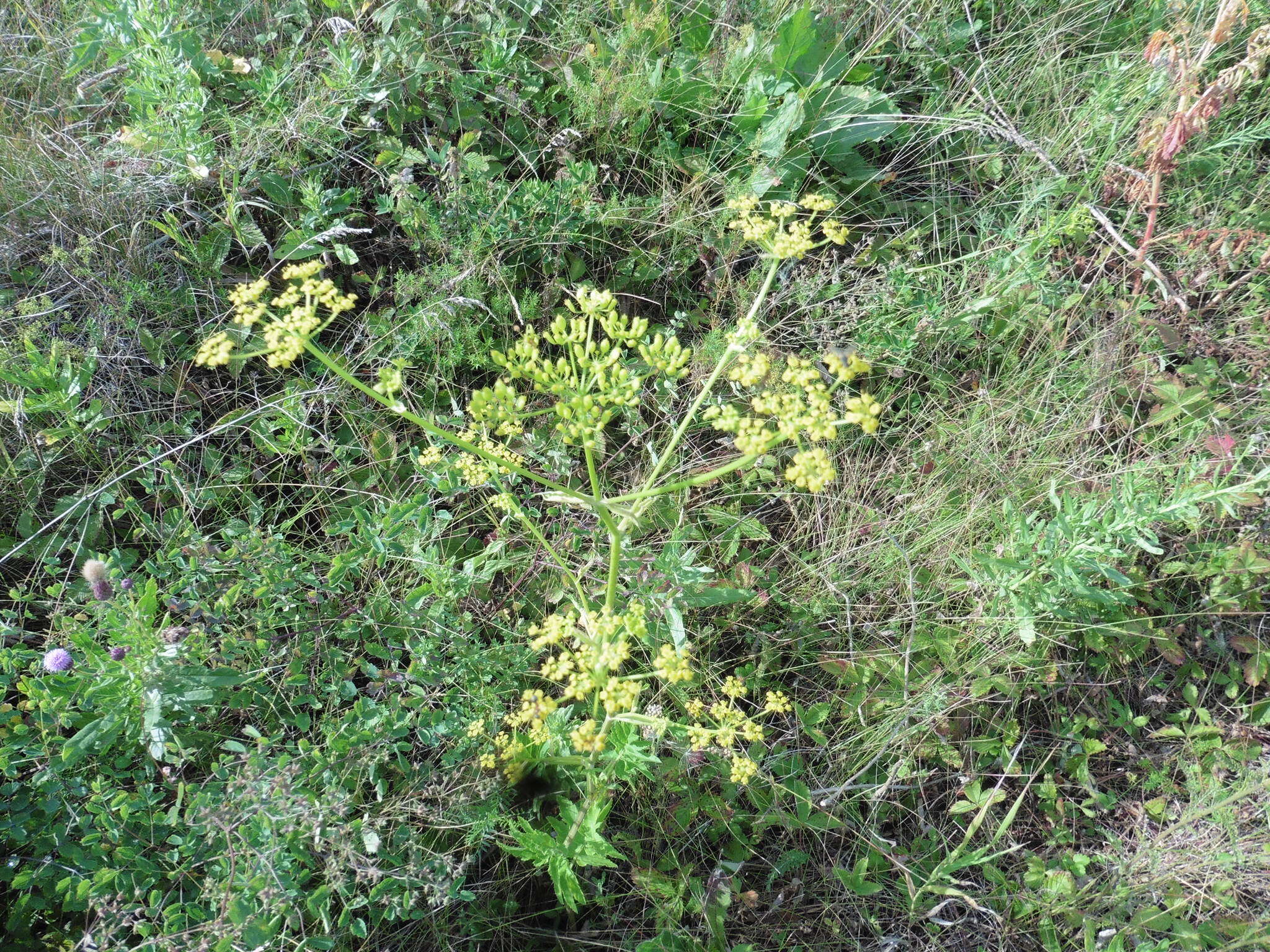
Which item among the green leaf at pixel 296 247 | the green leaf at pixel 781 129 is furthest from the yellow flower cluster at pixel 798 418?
the green leaf at pixel 296 247

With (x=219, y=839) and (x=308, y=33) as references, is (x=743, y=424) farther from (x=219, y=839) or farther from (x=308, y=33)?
(x=308, y=33)

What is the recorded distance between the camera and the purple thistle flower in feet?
7.22

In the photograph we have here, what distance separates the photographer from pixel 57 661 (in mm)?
2213

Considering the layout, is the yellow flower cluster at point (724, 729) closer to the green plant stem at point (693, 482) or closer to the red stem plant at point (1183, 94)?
the green plant stem at point (693, 482)

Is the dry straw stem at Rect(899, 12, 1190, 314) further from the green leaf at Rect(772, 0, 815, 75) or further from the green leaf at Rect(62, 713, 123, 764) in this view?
the green leaf at Rect(62, 713, 123, 764)

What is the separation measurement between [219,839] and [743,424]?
1730 millimetres

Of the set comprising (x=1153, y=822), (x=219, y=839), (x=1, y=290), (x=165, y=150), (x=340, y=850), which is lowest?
(x=1153, y=822)

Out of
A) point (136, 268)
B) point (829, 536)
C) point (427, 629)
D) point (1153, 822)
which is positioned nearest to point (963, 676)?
point (829, 536)

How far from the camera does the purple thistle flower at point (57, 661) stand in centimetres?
220

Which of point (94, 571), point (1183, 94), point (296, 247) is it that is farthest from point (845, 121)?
point (94, 571)

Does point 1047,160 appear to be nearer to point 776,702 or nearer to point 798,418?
point 798,418

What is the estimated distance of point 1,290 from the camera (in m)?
2.90

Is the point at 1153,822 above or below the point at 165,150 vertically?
below

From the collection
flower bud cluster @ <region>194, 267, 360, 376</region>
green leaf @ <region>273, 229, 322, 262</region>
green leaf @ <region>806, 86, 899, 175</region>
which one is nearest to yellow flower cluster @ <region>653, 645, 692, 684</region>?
flower bud cluster @ <region>194, 267, 360, 376</region>
